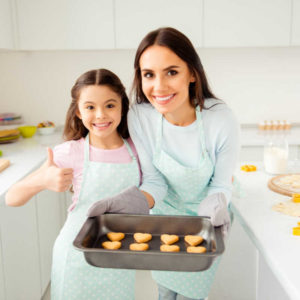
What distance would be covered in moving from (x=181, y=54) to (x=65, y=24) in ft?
5.59

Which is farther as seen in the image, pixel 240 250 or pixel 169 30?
pixel 240 250

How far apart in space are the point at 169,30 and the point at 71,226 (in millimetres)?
755

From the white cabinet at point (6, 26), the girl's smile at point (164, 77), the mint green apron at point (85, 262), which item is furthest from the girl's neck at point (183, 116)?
the white cabinet at point (6, 26)

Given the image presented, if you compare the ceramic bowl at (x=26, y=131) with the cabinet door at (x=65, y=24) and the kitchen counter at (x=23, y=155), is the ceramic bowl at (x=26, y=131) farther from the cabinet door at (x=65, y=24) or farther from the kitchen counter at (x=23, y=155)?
Answer: the cabinet door at (x=65, y=24)

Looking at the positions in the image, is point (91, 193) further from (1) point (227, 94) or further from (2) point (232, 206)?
(1) point (227, 94)

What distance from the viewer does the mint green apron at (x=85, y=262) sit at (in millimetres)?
1313

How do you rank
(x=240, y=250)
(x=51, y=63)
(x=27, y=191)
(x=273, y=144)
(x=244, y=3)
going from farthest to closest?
(x=51, y=63), (x=244, y=3), (x=240, y=250), (x=273, y=144), (x=27, y=191)

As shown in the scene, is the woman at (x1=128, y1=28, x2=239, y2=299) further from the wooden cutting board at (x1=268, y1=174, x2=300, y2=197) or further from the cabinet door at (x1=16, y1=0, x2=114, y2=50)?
the cabinet door at (x1=16, y1=0, x2=114, y2=50)

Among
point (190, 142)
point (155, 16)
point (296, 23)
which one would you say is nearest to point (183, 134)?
point (190, 142)

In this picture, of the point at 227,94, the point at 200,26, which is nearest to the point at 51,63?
the point at 200,26

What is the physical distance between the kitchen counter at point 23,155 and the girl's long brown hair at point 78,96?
0.36 m

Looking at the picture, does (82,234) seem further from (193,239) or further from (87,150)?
(87,150)

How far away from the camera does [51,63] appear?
10.0ft

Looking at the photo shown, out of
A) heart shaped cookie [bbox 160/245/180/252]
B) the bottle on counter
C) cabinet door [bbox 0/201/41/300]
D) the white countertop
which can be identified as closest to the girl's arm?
cabinet door [bbox 0/201/41/300]
